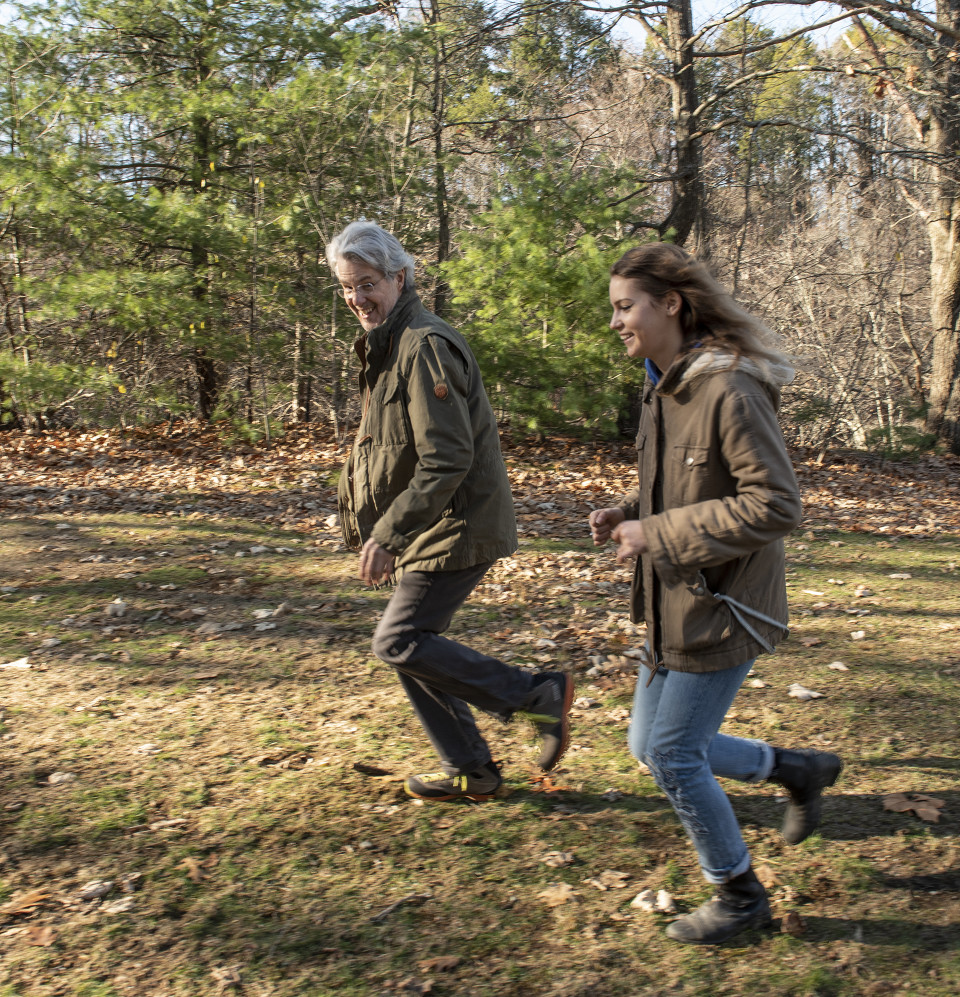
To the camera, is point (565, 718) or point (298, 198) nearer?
point (565, 718)

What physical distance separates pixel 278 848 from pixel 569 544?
526cm

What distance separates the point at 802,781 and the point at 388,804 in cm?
166

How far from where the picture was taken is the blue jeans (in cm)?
272

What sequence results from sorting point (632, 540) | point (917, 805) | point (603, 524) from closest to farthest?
point (632, 540) → point (603, 524) → point (917, 805)

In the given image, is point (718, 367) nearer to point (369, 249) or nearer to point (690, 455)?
point (690, 455)

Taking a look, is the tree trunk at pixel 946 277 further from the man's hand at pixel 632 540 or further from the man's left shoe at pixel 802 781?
the man's hand at pixel 632 540

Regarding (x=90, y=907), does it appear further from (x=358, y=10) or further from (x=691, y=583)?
(x=358, y=10)

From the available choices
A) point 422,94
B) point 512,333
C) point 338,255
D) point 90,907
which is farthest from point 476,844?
point 422,94

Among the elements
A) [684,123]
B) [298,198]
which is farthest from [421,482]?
[684,123]

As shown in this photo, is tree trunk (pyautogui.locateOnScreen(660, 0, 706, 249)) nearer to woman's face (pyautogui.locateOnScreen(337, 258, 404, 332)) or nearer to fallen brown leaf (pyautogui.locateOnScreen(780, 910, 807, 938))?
woman's face (pyautogui.locateOnScreen(337, 258, 404, 332))

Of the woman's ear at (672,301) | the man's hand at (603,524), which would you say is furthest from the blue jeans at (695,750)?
the woman's ear at (672,301)

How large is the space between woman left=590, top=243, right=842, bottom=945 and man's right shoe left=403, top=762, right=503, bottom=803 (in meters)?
1.09

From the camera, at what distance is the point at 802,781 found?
3.20 m

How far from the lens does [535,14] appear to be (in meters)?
13.8
